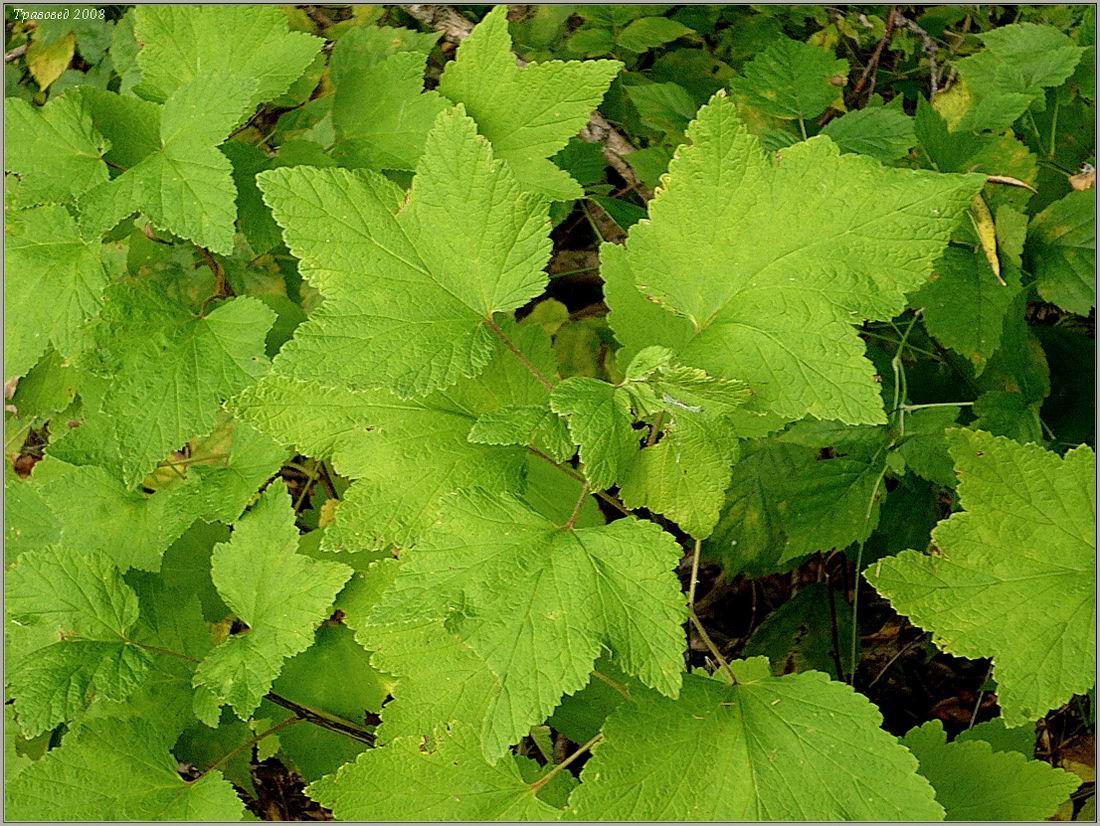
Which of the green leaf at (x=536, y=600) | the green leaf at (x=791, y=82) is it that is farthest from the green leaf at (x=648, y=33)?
the green leaf at (x=536, y=600)

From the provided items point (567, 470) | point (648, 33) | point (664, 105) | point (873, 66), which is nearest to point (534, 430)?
point (567, 470)

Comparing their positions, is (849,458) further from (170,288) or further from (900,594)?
(170,288)

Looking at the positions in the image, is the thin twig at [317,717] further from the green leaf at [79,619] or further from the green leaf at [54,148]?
the green leaf at [54,148]

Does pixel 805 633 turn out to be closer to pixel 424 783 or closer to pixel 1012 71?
pixel 424 783

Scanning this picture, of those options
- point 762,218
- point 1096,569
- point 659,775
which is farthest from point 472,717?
point 1096,569

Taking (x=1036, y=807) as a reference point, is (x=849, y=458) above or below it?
above
